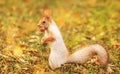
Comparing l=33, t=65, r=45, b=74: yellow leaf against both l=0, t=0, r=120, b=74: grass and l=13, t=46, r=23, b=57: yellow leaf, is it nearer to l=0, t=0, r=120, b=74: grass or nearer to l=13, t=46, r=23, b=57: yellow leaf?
l=0, t=0, r=120, b=74: grass

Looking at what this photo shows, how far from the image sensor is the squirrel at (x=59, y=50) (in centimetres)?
554

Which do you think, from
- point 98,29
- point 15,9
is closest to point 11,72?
point 98,29

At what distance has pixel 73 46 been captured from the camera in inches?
271

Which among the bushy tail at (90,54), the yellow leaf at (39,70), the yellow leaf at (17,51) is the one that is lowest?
the yellow leaf at (39,70)

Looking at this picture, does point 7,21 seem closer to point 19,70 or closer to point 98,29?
point 98,29

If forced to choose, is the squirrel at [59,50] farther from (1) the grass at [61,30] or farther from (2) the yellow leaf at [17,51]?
(2) the yellow leaf at [17,51]

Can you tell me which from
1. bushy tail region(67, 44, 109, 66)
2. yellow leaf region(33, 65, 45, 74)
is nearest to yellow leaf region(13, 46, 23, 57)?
yellow leaf region(33, 65, 45, 74)

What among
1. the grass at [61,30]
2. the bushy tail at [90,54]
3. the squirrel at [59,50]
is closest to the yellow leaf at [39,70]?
the grass at [61,30]

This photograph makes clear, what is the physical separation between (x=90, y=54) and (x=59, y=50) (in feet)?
1.44

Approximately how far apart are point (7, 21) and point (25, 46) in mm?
1519

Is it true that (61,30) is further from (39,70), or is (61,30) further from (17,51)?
(39,70)

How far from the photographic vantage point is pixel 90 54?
18.4 feet

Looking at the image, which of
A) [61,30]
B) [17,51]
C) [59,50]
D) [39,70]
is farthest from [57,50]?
[61,30]

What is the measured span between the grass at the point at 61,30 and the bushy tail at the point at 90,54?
0.16 metres
